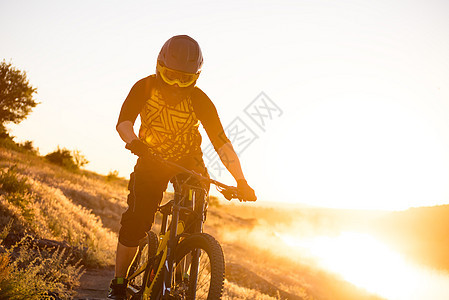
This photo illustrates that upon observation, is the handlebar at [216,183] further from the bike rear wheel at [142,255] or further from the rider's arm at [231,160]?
the bike rear wheel at [142,255]

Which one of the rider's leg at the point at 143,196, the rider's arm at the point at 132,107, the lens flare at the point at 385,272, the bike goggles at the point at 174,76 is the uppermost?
the bike goggles at the point at 174,76

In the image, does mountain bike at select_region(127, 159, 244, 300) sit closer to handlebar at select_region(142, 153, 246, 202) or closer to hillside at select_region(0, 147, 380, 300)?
handlebar at select_region(142, 153, 246, 202)

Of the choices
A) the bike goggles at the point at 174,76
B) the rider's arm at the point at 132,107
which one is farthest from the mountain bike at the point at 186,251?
the bike goggles at the point at 174,76

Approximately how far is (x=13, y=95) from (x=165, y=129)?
32614mm

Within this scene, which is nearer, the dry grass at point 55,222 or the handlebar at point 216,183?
the handlebar at point 216,183

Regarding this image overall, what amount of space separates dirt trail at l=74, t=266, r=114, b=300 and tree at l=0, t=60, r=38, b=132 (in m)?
26.5

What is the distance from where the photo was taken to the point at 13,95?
32.6 meters

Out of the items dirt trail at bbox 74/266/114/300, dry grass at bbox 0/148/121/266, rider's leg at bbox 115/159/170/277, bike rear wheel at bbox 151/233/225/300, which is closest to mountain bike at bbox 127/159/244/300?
bike rear wheel at bbox 151/233/225/300

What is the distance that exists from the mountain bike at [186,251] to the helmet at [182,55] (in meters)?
1.15

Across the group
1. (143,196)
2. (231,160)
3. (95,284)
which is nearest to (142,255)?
(143,196)

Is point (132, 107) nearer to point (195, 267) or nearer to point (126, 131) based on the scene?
point (126, 131)

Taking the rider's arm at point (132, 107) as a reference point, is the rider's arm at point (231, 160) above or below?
below

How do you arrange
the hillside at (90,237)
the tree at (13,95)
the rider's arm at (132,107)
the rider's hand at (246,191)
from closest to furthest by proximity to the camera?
the rider's hand at (246,191)
the rider's arm at (132,107)
the hillside at (90,237)
the tree at (13,95)

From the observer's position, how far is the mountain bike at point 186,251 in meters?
3.26
